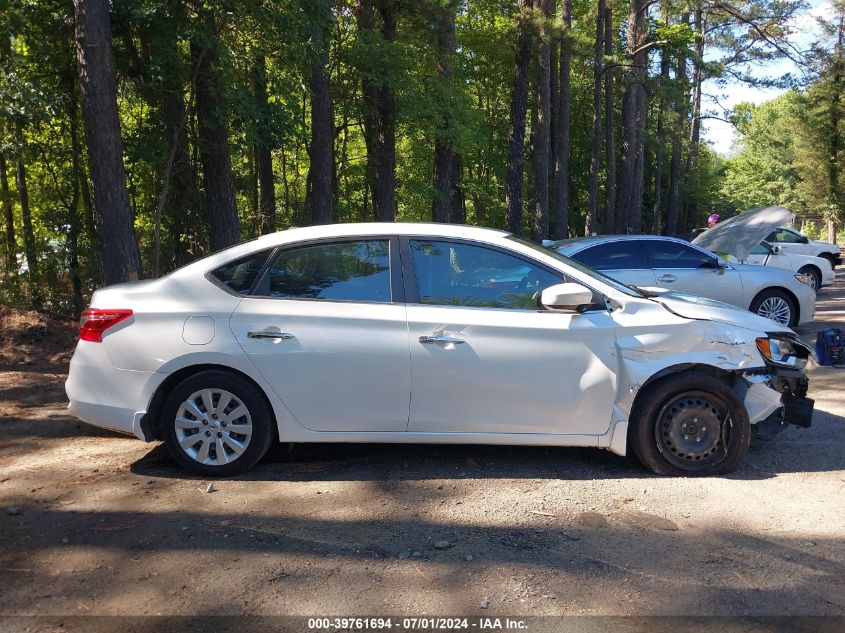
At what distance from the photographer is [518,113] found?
73.7 ft

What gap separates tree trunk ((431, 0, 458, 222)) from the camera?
19.0 m

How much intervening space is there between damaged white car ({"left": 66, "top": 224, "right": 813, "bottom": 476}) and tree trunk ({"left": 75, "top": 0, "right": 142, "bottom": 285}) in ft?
13.8

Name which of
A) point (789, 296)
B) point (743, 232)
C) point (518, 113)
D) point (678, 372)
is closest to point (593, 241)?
point (743, 232)

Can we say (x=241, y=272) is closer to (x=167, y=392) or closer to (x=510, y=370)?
(x=167, y=392)

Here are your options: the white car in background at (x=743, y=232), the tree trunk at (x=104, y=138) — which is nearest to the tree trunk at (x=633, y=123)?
the white car in background at (x=743, y=232)

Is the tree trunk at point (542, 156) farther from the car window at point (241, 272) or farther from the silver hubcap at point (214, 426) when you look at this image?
the silver hubcap at point (214, 426)

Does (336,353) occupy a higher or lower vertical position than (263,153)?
lower

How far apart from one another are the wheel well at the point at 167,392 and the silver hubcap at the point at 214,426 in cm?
15

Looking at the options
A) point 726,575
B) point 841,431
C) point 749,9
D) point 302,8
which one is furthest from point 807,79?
point 726,575

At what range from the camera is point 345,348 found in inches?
196

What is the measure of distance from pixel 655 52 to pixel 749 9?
359cm

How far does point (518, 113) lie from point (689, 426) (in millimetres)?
18822

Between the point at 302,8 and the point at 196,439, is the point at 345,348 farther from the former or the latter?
the point at 302,8

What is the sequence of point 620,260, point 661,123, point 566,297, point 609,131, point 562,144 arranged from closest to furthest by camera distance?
point 566,297 < point 620,260 < point 562,144 < point 609,131 < point 661,123
